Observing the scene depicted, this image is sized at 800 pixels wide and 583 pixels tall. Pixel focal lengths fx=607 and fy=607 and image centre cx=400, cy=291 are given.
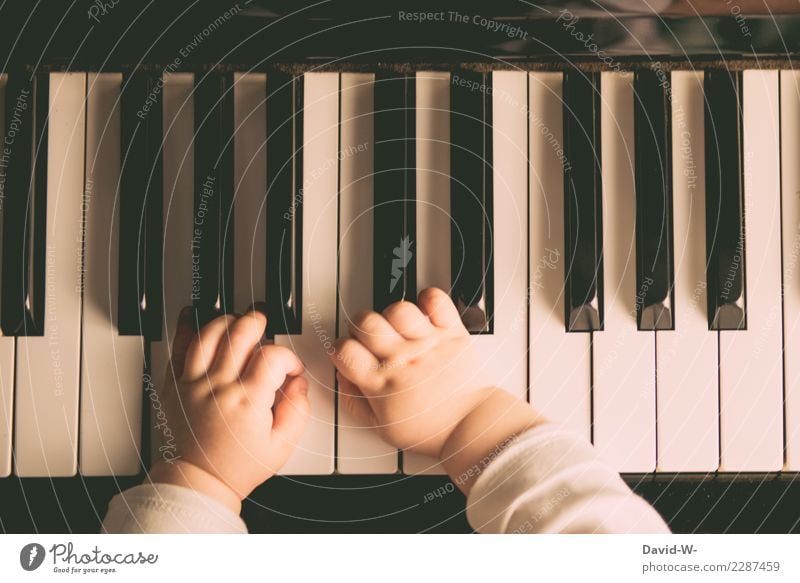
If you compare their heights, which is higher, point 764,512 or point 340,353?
point 340,353

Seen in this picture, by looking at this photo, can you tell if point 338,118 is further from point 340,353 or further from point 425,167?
point 340,353

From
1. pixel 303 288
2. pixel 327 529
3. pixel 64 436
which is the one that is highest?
pixel 303 288

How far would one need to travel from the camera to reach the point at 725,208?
59cm

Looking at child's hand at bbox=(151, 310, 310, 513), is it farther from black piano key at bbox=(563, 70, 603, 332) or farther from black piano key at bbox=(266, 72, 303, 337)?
black piano key at bbox=(563, 70, 603, 332)

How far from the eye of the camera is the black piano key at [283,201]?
1.88 ft

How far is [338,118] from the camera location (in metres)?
0.60

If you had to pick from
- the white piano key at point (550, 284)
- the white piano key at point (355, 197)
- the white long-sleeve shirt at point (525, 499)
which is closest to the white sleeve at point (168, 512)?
the white long-sleeve shirt at point (525, 499)

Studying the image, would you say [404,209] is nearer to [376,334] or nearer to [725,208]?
[376,334]

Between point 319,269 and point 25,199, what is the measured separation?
0.29 meters

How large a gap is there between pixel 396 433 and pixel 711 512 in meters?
0.34

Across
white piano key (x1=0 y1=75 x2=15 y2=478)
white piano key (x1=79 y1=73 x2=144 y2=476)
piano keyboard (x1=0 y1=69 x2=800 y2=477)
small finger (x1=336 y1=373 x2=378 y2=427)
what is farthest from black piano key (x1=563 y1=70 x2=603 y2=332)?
white piano key (x1=0 y1=75 x2=15 y2=478)

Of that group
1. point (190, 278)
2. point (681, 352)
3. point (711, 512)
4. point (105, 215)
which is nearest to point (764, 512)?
point (711, 512)

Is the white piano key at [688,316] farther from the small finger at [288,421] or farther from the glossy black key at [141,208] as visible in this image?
the glossy black key at [141,208]

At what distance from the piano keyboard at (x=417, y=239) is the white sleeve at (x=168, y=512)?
3cm
